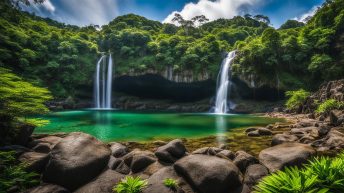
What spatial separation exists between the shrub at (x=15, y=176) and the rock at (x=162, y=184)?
10.4 feet

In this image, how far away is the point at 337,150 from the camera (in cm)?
949

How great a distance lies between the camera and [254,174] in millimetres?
6504

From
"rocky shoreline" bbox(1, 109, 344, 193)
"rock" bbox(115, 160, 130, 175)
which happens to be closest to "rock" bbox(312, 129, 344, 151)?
"rocky shoreline" bbox(1, 109, 344, 193)

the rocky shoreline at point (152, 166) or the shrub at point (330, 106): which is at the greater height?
the shrub at point (330, 106)

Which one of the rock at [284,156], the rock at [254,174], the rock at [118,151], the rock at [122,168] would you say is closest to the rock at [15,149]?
the rock at [118,151]

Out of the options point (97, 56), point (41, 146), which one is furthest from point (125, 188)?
point (97, 56)

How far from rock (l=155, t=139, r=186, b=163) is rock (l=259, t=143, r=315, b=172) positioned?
2.79m

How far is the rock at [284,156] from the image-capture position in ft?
22.7

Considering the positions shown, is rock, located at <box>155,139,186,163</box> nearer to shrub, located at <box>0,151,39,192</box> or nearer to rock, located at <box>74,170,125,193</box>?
rock, located at <box>74,170,125,193</box>

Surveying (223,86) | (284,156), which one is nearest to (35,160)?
(284,156)

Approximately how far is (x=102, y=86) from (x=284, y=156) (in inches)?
1690

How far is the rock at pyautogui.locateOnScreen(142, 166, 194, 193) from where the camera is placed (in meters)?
5.77

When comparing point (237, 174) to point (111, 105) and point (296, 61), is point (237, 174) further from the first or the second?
point (111, 105)

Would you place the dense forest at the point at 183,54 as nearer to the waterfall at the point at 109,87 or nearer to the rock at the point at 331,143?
the waterfall at the point at 109,87
